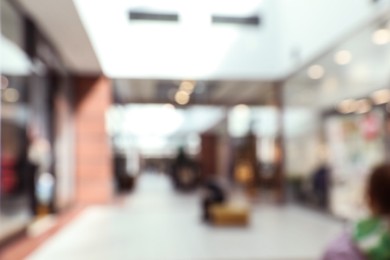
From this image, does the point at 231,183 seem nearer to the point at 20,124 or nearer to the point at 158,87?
the point at 158,87

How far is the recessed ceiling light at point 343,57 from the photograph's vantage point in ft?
27.0

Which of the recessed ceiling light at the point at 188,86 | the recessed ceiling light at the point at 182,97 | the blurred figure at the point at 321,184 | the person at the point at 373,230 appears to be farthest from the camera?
the recessed ceiling light at the point at 182,97

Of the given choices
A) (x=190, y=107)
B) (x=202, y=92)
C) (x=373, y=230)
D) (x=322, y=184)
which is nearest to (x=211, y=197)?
(x=322, y=184)

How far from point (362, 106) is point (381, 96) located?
611mm

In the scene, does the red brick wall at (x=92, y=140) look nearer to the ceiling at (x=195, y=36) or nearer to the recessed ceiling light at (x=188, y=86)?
the ceiling at (x=195, y=36)

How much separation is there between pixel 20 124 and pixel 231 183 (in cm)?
1183

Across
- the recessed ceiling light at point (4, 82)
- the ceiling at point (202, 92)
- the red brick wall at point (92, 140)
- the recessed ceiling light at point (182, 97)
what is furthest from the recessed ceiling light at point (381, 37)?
the red brick wall at point (92, 140)

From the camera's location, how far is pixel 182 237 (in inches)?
249

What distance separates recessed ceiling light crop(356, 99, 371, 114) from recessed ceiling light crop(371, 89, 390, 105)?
0.19 metres

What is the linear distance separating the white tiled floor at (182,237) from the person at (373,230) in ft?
10.5

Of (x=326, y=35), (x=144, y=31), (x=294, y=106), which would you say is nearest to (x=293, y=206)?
(x=294, y=106)

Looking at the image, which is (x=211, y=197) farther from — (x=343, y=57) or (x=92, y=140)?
(x=92, y=140)

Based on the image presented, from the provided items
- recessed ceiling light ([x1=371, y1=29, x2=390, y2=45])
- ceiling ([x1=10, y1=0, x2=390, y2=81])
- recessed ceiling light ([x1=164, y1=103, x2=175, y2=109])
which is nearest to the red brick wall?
ceiling ([x1=10, y1=0, x2=390, y2=81])

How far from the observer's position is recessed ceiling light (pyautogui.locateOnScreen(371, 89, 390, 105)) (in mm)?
6848
